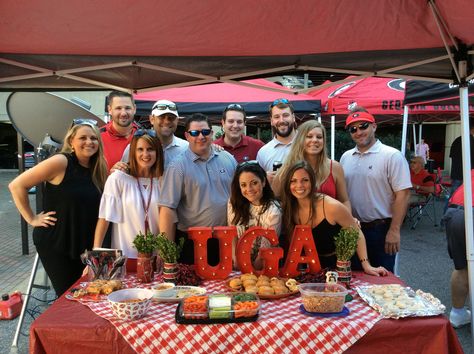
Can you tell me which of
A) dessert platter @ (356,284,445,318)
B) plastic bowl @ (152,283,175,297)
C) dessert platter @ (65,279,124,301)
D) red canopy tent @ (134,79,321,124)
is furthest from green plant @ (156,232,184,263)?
red canopy tent @ (134,79,321,124)

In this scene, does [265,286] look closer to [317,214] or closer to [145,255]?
[317,214]

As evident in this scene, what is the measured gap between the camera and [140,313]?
2053 millimetres

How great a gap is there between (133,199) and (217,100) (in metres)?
4.73

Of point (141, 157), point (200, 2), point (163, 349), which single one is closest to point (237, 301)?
point (163, 349)

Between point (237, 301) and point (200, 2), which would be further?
point (200, 2)

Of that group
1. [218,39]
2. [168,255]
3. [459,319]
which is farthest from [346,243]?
[459,319]

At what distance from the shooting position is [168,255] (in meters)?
2.52

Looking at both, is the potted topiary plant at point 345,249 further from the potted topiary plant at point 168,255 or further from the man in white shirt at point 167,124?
the man in white shirt at point 167,124

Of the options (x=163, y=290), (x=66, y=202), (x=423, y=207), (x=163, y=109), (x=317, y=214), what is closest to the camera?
(x=163, y=290)

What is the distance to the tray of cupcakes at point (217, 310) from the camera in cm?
201

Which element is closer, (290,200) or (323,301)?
(323,301)

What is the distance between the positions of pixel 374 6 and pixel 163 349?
221 cm

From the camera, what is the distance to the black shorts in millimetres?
3676

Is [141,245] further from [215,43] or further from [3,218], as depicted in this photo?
[3,218]
